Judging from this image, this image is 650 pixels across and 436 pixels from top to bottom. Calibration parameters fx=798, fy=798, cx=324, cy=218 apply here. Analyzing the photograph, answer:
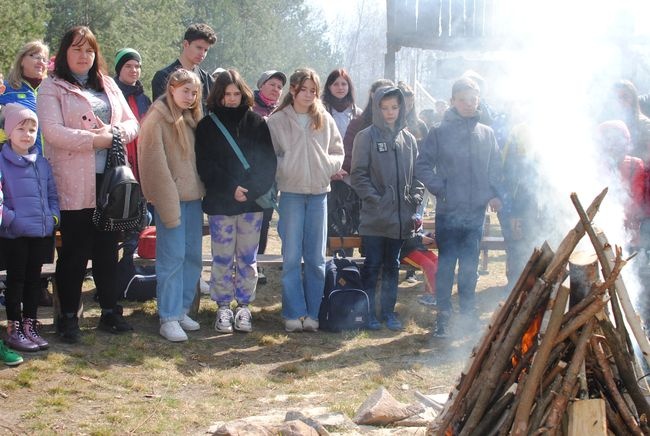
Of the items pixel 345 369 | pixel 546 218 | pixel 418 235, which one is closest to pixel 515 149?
pixel 546 218

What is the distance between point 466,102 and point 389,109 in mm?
632

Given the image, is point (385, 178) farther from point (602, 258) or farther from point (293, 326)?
point (602, 258)

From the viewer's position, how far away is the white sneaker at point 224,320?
6.54m

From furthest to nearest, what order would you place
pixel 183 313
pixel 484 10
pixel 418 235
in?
1. pixel 484 10
2. pixel 418 235
3. pixel 183 313

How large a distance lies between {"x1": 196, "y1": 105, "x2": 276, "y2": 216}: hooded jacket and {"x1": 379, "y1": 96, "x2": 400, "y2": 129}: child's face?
0.99 m

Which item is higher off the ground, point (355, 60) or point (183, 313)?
point (355, 60)

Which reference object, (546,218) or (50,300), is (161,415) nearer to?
(50,300)

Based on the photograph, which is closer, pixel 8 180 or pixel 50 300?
pixel 8 180

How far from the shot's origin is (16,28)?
42.0 ft

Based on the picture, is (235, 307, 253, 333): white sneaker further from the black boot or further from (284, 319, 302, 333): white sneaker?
the black boot

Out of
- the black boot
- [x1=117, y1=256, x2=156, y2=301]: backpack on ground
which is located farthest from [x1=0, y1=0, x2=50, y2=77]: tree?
the black boot

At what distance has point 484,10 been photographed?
10.1 m

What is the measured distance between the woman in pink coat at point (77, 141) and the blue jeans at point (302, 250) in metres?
1.41

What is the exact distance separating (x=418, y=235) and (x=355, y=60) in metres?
36.6
